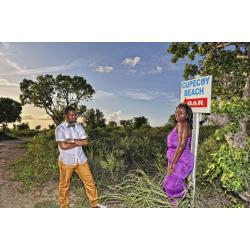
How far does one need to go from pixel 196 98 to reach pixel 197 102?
0.17 feet

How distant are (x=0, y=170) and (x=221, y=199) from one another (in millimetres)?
4378

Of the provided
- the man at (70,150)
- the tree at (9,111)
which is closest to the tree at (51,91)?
the tree at (9,111)

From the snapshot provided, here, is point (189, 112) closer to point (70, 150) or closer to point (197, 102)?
point (197, 102)

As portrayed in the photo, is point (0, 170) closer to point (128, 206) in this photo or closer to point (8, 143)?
point (8, 143)

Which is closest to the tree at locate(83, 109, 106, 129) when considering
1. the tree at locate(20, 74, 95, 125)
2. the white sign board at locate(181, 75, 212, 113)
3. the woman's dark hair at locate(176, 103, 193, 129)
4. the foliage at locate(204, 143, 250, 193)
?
the tree at locate(20, 74, 95, 125)

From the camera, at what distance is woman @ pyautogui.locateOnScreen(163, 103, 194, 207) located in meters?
3.50

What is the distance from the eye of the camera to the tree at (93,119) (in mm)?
7148

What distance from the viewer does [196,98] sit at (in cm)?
378

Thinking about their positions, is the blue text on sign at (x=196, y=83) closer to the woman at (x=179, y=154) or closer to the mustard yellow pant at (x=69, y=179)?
the woman at (x=179, y=154)

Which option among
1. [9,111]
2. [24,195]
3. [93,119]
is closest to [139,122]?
[93,119]

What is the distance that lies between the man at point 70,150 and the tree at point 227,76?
61.5 inches

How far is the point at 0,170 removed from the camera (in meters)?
6.68

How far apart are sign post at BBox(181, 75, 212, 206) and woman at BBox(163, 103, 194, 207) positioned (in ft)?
0.45
